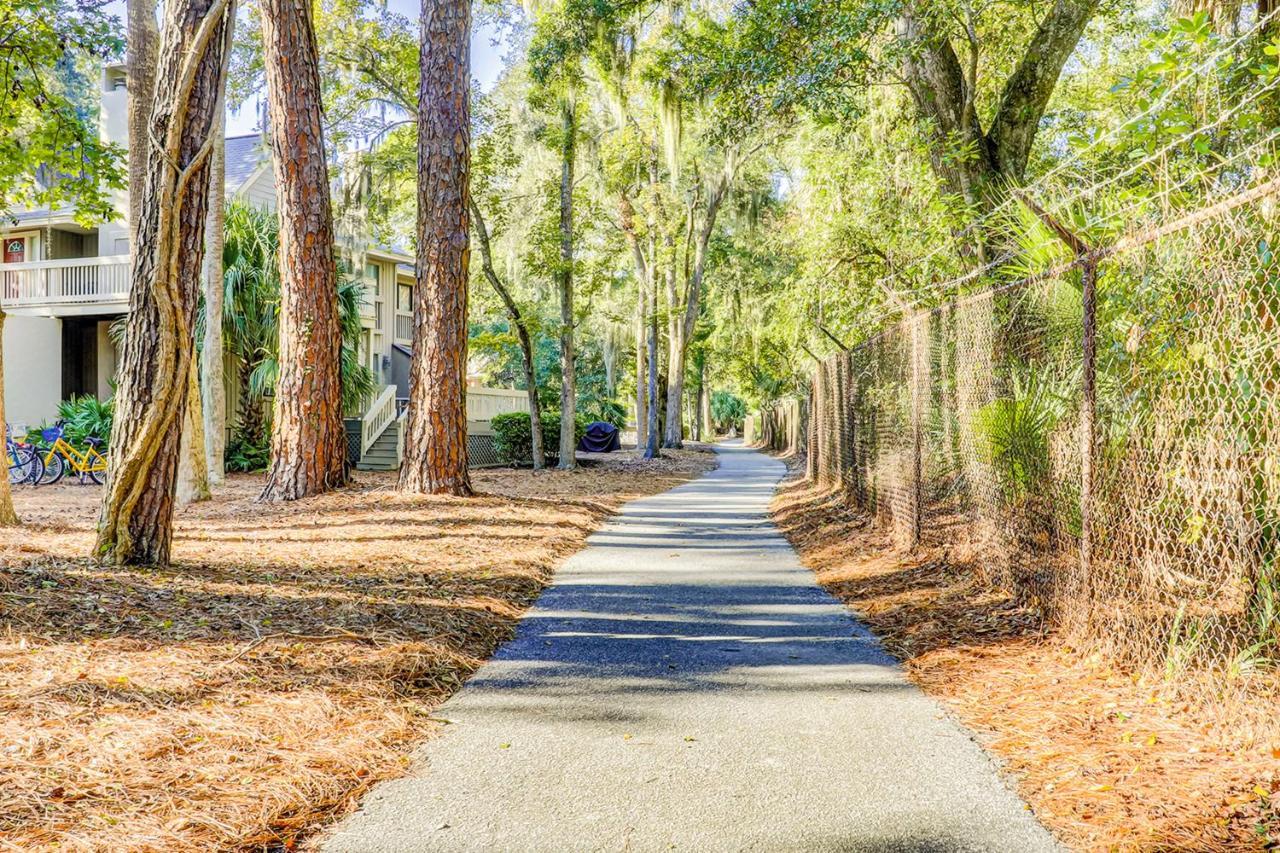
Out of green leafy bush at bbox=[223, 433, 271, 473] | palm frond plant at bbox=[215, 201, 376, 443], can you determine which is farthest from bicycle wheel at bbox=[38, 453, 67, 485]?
palm frond plant at bbox=[215, 201, 376, 443]

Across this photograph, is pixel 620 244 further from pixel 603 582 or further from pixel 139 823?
pixel 139 823

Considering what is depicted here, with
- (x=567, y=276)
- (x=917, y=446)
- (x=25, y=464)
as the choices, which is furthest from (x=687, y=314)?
(x=917, y=446)

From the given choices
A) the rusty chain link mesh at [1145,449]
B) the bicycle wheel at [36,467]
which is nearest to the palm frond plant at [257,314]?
the bicycle wheel at [36,467]

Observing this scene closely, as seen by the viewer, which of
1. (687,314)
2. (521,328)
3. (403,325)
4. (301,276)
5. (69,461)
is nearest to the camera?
(301,276)

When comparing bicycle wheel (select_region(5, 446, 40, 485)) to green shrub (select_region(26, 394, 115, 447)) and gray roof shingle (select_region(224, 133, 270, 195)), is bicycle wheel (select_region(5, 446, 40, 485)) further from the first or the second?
gray roof shingle (select_region(224, 133, 270, 195))

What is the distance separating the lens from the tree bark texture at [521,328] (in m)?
16.6

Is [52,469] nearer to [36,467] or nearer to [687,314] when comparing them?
[36,467]

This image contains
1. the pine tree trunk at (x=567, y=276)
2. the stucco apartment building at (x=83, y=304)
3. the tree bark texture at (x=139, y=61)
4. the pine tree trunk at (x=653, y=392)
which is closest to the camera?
the tree bark texture at (x=139, y=61)

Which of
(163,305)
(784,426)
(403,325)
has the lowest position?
(784,426)

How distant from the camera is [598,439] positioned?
27.2 metres

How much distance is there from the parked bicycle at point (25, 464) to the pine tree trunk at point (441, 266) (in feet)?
26.6

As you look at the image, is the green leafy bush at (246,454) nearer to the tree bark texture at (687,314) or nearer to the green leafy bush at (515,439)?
the green leafy bush at (515,439)

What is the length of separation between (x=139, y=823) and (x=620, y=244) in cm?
2342

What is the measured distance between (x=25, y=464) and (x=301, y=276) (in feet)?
25.8
